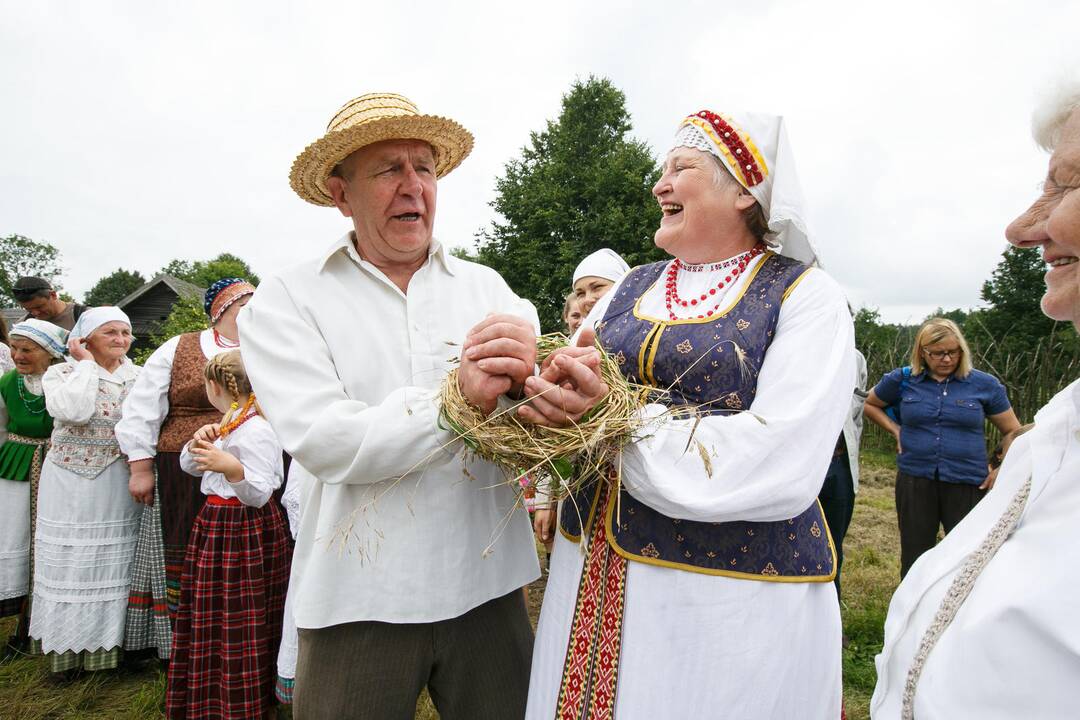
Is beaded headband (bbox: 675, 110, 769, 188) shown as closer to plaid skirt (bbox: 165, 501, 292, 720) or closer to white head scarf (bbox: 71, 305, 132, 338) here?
plaid skirt (bbox: 165, 501, 292, 720)

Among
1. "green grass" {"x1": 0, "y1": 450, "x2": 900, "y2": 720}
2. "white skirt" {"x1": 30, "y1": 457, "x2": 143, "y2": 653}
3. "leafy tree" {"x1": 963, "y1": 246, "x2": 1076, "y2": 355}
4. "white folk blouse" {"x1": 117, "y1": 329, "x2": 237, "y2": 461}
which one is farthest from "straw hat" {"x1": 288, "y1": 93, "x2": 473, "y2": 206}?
"leafy tree" {"x1": 963, "y1": 246, "x2": 1076, "y2": 355}

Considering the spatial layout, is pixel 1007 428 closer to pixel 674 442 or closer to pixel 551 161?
pixel 674 442

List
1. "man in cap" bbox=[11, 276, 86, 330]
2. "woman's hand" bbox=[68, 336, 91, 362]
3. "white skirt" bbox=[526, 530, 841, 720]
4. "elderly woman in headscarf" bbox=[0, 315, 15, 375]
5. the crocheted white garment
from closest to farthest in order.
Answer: the crocheted white garment, "white skirt" bbox=[526, 530, 841, 720], "woman's hand" bbox=[68, 336, 91, 362], "man in cap" bbox=[11, 276, 86, 330], "elderly woman in headscarf" bbox=[0, 315, 15, 375]

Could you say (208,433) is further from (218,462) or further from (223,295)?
(223,295)

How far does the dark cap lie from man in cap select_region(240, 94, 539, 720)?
4.18 m

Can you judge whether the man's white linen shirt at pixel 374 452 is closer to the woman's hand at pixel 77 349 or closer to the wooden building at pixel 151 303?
the woman's hand at pixel 77 349

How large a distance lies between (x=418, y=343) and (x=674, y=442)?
0.84 metres

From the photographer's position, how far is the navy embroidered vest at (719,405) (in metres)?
1.62

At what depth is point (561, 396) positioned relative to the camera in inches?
55.2

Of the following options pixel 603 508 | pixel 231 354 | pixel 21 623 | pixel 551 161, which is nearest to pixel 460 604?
pixel 603 508

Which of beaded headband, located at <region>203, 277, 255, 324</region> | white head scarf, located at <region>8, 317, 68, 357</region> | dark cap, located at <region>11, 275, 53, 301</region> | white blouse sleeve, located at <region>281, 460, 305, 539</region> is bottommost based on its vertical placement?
white blouse sleeve, located at <region>281, 460, 305, 539</region>

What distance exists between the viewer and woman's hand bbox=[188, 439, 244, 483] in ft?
10.5

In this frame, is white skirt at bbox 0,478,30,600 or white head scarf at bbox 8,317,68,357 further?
white skirt at bbox 0,478,30,600

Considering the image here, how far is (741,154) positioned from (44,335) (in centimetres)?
488
